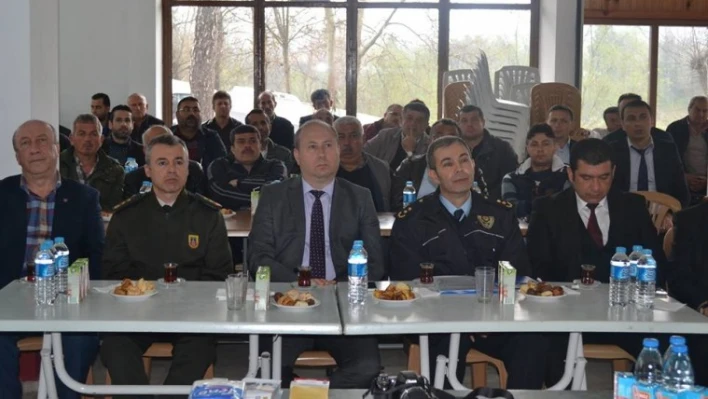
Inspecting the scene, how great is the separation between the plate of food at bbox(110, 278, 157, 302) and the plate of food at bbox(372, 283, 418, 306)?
2.74ft

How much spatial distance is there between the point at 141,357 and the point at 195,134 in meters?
5.34

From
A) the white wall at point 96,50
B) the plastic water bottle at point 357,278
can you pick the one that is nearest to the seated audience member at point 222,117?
the white wall at point 96,50

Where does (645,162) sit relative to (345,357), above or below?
above

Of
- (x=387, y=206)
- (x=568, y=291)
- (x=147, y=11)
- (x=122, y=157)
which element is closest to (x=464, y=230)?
(x=568, y=291)

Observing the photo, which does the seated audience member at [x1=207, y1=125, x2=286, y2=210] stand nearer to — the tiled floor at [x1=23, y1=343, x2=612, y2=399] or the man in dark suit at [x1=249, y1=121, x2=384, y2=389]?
the tiled floor at [x1=23, y1=343, x2=612, y2=399]

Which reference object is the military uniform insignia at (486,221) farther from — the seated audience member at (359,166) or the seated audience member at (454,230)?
the seated audience member at (359,166)

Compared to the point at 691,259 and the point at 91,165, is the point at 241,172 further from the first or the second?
the point at 691,259

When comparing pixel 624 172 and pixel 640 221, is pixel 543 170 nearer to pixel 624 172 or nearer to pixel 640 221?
pixel 624 172

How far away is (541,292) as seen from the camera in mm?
3574

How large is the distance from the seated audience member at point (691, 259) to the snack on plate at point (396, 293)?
1.41 metres

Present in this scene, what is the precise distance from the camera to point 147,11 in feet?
36.0

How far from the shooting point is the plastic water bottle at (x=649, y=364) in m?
2.51

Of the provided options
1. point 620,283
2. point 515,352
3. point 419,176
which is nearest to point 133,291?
point 515,352

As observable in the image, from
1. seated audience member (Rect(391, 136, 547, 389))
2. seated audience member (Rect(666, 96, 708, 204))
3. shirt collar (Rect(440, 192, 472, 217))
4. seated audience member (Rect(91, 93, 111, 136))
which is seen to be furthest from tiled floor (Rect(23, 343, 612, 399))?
seated audience member (Rect(91, 93, 111, 136))
